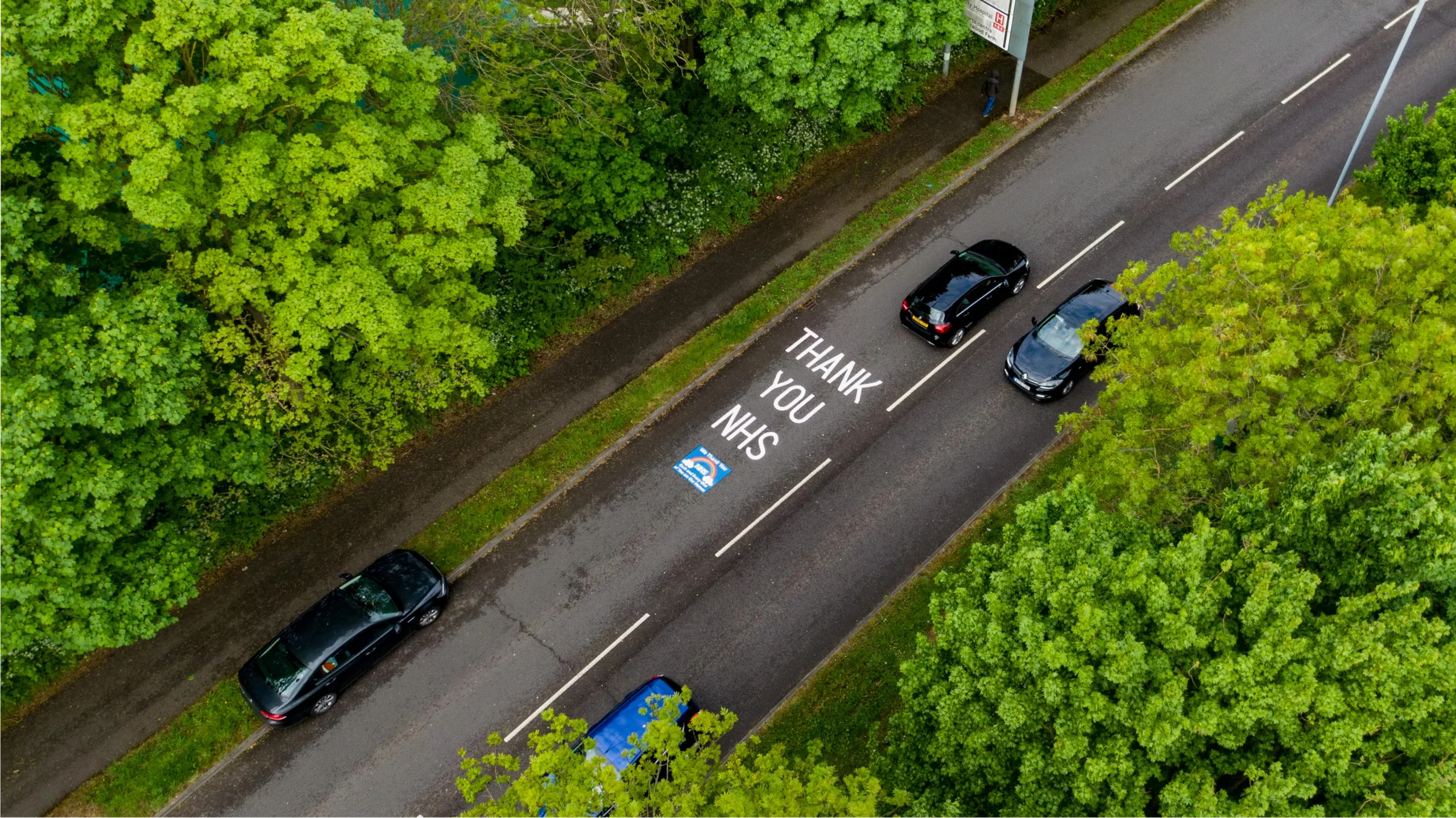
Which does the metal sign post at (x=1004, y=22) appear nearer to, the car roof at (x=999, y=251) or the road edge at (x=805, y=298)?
the road edge at (x=805, y=298)

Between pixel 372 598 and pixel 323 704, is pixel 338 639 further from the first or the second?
pixel 323 704

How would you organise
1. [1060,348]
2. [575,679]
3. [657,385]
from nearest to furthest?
[575,679] → [1060,348] → [657,385]

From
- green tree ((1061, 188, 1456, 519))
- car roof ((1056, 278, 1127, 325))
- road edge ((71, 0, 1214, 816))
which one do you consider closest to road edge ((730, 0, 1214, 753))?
road edge ((71, 0, 1214, 816))

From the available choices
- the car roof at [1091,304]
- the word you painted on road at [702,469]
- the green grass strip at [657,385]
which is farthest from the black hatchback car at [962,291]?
the word you painted on road at [702,469]

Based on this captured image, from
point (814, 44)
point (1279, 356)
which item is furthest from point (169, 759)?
point (1279, 356)

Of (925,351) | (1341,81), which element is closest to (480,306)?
(925,351)

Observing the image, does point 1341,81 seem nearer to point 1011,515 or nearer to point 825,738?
point 1011,515

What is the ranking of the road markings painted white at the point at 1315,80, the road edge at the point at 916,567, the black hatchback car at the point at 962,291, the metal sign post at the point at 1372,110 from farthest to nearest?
1. the road markings painted white at the point at 1315,80
2. the black hatchback car at the point at 962,291
3. the metal sign post at the point at 1372,110
4. the road edge at the point at 916,567
